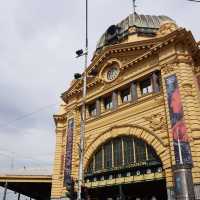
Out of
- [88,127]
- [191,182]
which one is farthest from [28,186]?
[191,182]

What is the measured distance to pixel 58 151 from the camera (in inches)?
1353

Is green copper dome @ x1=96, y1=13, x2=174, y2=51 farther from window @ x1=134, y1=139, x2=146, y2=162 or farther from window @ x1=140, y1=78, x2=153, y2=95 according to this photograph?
window @ x1=134, y1=139, x2=146, y2=162

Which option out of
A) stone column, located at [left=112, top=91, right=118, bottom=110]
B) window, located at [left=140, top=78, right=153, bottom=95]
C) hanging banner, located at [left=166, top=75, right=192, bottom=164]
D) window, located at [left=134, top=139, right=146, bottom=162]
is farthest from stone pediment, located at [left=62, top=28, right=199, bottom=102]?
window, located at [left=134, top=139, right=146, bottom=162]

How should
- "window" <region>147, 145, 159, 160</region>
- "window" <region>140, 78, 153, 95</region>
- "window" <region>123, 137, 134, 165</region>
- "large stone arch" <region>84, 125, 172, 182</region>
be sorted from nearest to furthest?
"large stone arch" <region>84, 125, 172, 182</region> < "window" <region>147, 145, 159, 160</region> < "window" <region>123, 137, 134, 165</region> < "window" <region>140, 78, 153, 95</region>

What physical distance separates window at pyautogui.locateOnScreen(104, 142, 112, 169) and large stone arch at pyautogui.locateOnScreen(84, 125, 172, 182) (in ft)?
2.16

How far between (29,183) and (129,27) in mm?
27423

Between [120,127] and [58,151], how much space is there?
1150cm

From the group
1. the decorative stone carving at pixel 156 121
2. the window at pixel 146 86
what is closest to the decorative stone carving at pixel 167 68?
the window at pixel 146 86

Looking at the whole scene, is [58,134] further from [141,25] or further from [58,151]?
[141,25]

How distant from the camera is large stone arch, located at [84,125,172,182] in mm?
21516

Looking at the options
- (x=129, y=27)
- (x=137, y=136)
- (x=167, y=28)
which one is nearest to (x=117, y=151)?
(x=137, y=136)

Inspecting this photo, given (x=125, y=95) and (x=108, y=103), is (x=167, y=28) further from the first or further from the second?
(x=108, y=103)

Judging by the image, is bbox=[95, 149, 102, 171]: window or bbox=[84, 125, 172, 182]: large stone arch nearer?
bbox=[84, 125, 172, 182]: large stone arch

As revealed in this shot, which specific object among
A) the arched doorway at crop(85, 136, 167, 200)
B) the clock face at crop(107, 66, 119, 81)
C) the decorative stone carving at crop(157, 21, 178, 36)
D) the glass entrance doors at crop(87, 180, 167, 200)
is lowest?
the glass entrance doors at crop(87, 180, 167, 200)
